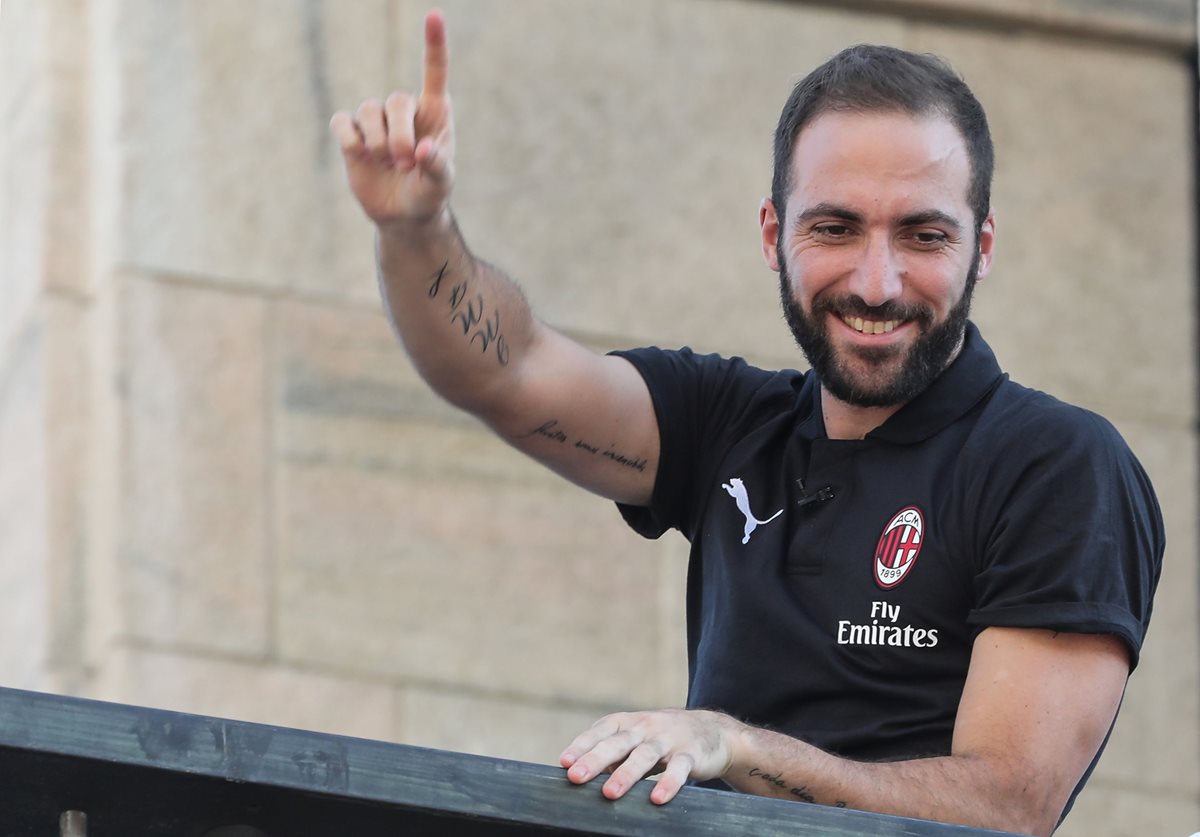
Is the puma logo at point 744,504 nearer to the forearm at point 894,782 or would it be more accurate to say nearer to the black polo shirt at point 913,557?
the black polo shirt at point 913,557

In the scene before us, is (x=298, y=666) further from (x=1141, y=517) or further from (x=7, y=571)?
(x=1141, y=517)

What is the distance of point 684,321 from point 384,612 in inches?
50.7

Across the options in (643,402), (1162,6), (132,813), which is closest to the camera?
(132,813)

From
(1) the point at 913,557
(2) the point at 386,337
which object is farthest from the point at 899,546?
(2) the point at 386,337

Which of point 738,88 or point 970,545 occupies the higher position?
point 738,88

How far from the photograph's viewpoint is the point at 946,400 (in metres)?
4.03

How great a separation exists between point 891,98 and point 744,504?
2.38 feet

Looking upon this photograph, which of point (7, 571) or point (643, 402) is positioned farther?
point (7, 571)

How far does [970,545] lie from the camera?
12.4 ft

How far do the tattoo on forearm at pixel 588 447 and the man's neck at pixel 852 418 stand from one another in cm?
37

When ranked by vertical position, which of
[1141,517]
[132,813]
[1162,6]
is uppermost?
[1162,6]

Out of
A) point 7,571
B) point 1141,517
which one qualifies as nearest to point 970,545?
point 1141,517

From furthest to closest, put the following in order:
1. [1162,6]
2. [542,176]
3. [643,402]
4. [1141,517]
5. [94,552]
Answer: [1162,6], [542,176], [94,552], [643,402], [1141,517]

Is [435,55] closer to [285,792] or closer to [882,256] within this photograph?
[882,256]
